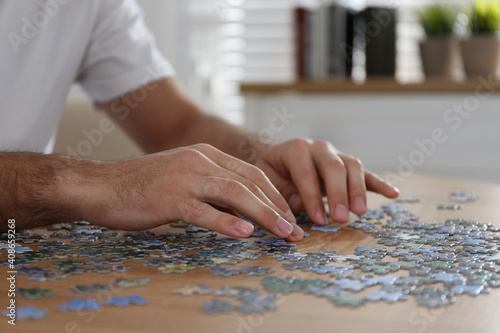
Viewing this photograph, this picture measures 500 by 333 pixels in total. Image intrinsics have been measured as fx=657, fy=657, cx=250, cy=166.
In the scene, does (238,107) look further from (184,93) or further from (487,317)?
(487,317)

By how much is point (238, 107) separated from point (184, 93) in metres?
1.48

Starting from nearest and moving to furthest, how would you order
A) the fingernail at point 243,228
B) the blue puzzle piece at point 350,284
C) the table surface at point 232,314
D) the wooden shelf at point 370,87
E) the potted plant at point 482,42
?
the table surface at point 232,314, the blue puzzle piece at point 350,284, the fingernail at point 243,228, the wooden shelf at point 370,87, the potted plant at point 482,42

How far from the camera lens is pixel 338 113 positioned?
9.21ft

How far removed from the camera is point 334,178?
3.93ft

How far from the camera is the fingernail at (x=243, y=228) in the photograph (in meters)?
0.93

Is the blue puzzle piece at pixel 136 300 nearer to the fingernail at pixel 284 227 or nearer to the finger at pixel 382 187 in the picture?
the fingernail at pixel 284 227

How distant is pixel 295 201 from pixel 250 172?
0.19m

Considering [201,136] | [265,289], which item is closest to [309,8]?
[201,136]

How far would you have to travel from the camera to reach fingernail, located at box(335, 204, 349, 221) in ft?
3.68

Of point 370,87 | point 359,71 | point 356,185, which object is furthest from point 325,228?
point 359,71

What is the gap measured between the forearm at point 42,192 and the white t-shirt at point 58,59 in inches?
21.0

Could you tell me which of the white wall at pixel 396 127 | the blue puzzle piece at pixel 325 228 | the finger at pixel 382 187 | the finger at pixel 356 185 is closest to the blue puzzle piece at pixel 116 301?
the blue puzzle piece at pixel 325 228

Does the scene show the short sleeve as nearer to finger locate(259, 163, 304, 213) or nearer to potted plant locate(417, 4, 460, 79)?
finger locate(259, 163, 304, 213)

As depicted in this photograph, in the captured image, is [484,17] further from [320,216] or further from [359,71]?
[320,216]
